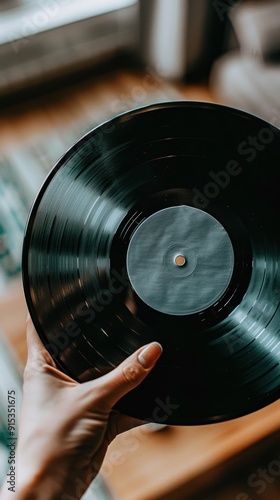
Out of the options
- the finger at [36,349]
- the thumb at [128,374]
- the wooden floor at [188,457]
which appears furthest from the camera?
the wooden floor at [188,457]

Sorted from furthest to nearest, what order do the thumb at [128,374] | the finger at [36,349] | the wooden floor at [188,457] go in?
the wooden floor at [188,457] → the finger at [36,349] → the thumb at [128,374]

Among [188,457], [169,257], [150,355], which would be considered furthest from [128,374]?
[188,457]

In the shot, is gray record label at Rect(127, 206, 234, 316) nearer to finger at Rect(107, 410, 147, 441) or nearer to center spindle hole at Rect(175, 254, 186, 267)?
center spindle hole at Rect(175, 254, 186, 267)

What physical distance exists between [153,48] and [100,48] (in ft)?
0.52

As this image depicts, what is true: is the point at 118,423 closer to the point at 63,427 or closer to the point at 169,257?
the point at 63,427

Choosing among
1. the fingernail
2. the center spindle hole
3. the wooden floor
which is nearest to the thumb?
the fingernail

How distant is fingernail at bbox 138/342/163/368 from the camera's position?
729mm

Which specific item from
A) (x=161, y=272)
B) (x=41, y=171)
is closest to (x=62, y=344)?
(x=161, y=272)

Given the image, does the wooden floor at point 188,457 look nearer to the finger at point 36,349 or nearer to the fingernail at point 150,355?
the finger at point 36,349

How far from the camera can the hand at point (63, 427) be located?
2.41 feet

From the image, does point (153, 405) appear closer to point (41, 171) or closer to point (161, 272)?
point (161, 272)

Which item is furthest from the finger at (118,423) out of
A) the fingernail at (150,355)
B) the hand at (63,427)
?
the fingernail at (150,355)

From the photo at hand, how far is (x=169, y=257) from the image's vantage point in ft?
2.68

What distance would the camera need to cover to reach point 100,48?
1.85 metres
